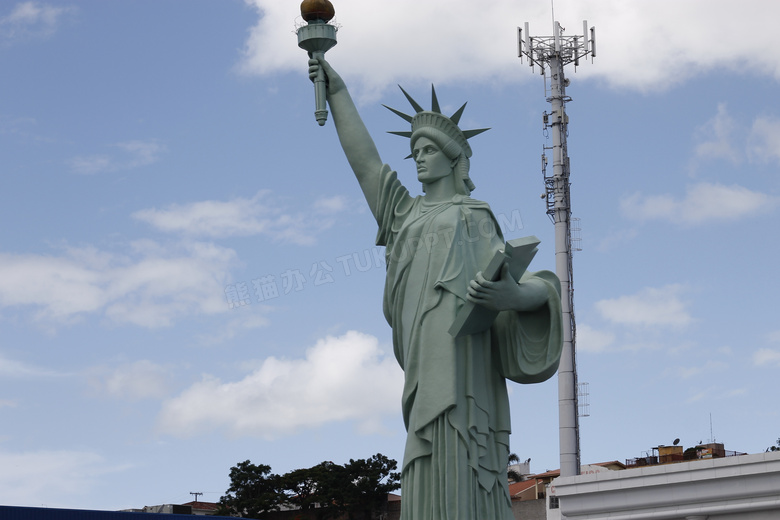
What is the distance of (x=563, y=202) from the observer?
112 feet

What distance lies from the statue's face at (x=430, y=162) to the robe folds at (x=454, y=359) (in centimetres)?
23

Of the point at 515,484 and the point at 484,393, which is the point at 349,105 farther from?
the point at 515,484

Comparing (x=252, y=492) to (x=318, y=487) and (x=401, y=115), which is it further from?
(x=401, y=115)

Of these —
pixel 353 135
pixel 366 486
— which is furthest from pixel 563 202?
pixel 353 135

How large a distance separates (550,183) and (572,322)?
464 centimetres

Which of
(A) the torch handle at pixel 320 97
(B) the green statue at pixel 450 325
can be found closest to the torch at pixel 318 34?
(A) the torch handle at pixel 320 97

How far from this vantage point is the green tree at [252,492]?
40000 millimetres

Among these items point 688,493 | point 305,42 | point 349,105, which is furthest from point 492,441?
point 688,493

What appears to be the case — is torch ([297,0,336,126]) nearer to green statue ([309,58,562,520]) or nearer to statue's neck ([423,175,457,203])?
green statue ([309,58,562,520])

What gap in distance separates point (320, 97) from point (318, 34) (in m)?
0.53

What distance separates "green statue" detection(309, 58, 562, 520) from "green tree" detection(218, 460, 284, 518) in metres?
32.7

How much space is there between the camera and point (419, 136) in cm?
888

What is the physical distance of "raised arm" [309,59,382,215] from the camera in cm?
916

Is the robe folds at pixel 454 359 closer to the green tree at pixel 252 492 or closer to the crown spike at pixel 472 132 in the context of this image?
the crown spike at pixel 472 132
